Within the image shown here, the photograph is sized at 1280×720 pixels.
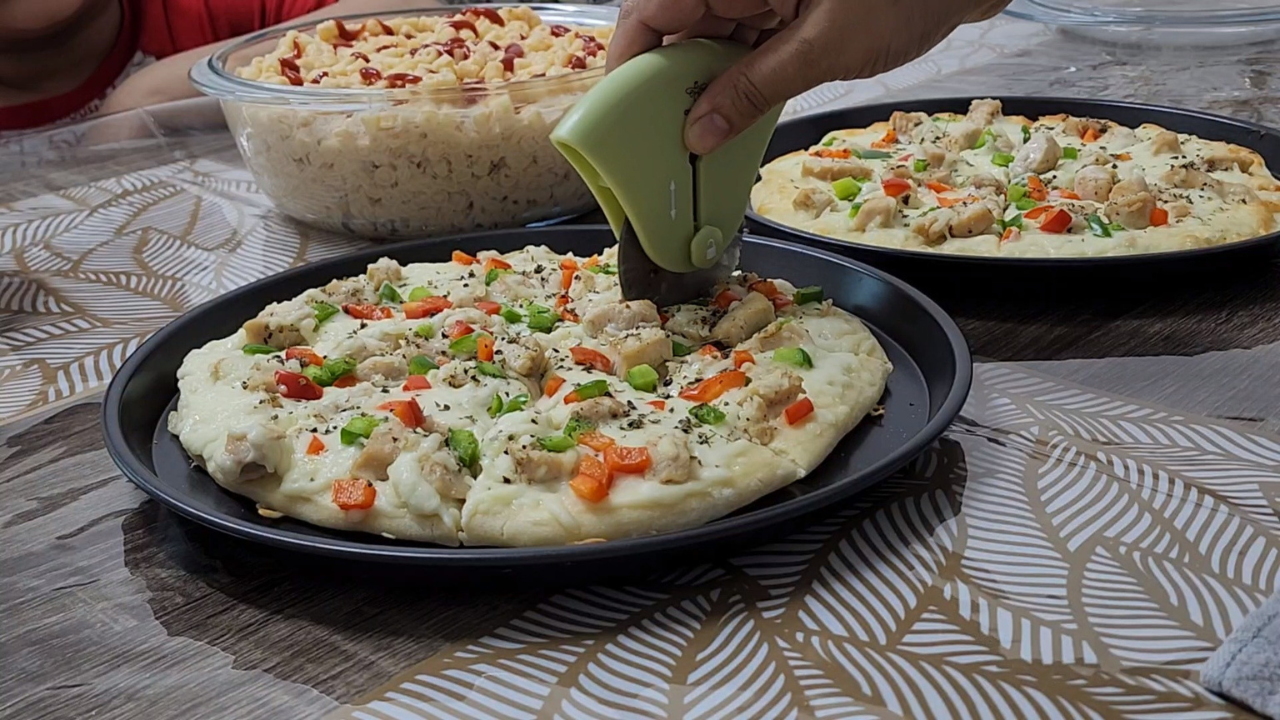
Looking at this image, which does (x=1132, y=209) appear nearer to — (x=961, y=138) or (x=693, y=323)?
(x=961, y=138)

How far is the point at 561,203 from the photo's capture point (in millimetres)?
2514

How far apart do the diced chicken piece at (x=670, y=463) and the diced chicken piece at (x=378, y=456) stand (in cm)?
30

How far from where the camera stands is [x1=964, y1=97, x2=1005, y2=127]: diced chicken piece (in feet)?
8.60

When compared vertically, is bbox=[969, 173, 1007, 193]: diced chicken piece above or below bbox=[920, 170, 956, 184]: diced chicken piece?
above

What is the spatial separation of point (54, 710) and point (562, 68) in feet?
5.58

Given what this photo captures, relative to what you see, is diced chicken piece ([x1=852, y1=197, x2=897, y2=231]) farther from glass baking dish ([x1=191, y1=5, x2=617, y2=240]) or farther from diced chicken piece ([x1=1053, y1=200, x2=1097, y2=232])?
glass baking dish ([x1=191, y1=5, x2=617, y2=240])

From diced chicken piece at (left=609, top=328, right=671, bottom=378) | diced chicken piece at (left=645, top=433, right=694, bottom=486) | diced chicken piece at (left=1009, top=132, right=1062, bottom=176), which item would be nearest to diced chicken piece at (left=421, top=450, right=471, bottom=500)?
diced chicken piece at (left=645, top=433, right=694, bottom=486)

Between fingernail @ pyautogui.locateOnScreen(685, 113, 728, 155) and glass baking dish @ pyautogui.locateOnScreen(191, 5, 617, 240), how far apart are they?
80 cm

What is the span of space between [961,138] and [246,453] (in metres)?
1.75

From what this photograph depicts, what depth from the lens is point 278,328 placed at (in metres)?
1.73

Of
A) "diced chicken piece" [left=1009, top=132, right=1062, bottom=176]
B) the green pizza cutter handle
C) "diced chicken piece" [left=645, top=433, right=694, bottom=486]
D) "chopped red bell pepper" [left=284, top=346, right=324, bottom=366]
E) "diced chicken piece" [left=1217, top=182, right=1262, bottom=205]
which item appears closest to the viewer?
"diced chicken piece" [left=645, top=433, right=694, bottom=486]

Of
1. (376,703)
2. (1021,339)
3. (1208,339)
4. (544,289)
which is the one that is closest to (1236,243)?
(1208,339)

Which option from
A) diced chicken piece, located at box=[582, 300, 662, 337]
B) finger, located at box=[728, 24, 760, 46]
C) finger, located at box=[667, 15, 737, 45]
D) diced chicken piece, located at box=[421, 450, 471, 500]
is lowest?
diced chicken piece, located at box=[582, 300, 662, 337]

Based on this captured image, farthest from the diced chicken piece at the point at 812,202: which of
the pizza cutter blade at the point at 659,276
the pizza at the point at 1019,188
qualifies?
the pizza cutter blade at the point at 659,276
